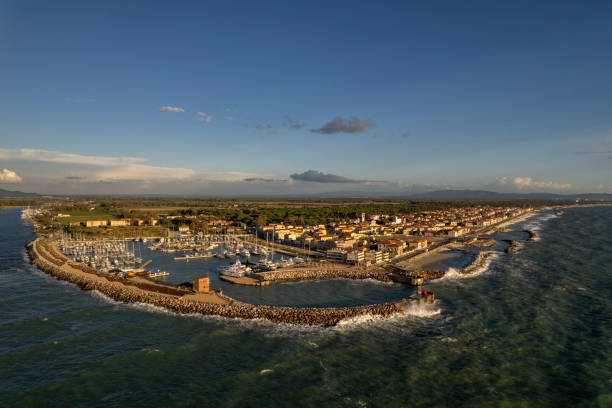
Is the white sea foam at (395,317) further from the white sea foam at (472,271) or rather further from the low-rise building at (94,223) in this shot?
the low-rise building at (94,223)

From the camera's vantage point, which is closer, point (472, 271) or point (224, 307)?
point (224, 307)

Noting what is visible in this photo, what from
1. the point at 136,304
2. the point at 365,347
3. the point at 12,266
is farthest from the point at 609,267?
the point at 12,266

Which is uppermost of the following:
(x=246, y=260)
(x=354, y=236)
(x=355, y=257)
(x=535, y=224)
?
(x=354, y=236)

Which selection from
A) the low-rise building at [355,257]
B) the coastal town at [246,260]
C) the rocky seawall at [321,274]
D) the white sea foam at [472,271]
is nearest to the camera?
the coastal town at [246,260]

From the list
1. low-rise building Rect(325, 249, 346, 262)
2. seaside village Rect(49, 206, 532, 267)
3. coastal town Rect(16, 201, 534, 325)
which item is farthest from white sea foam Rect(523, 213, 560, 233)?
low-rise building Rect(325, 249, 346, 262)

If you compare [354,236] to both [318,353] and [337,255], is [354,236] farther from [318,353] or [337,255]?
[318,353]

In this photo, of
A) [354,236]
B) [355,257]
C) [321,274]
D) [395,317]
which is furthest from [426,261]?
[395,317]

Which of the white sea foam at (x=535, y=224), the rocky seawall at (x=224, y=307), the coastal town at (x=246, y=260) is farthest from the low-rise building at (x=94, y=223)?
the white sea foam at (x=535, y=224)

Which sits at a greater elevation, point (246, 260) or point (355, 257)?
point (355, 257)

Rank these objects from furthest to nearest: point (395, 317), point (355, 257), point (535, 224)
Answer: point (535, 224) → point (355, 257) → point (395, 317)
